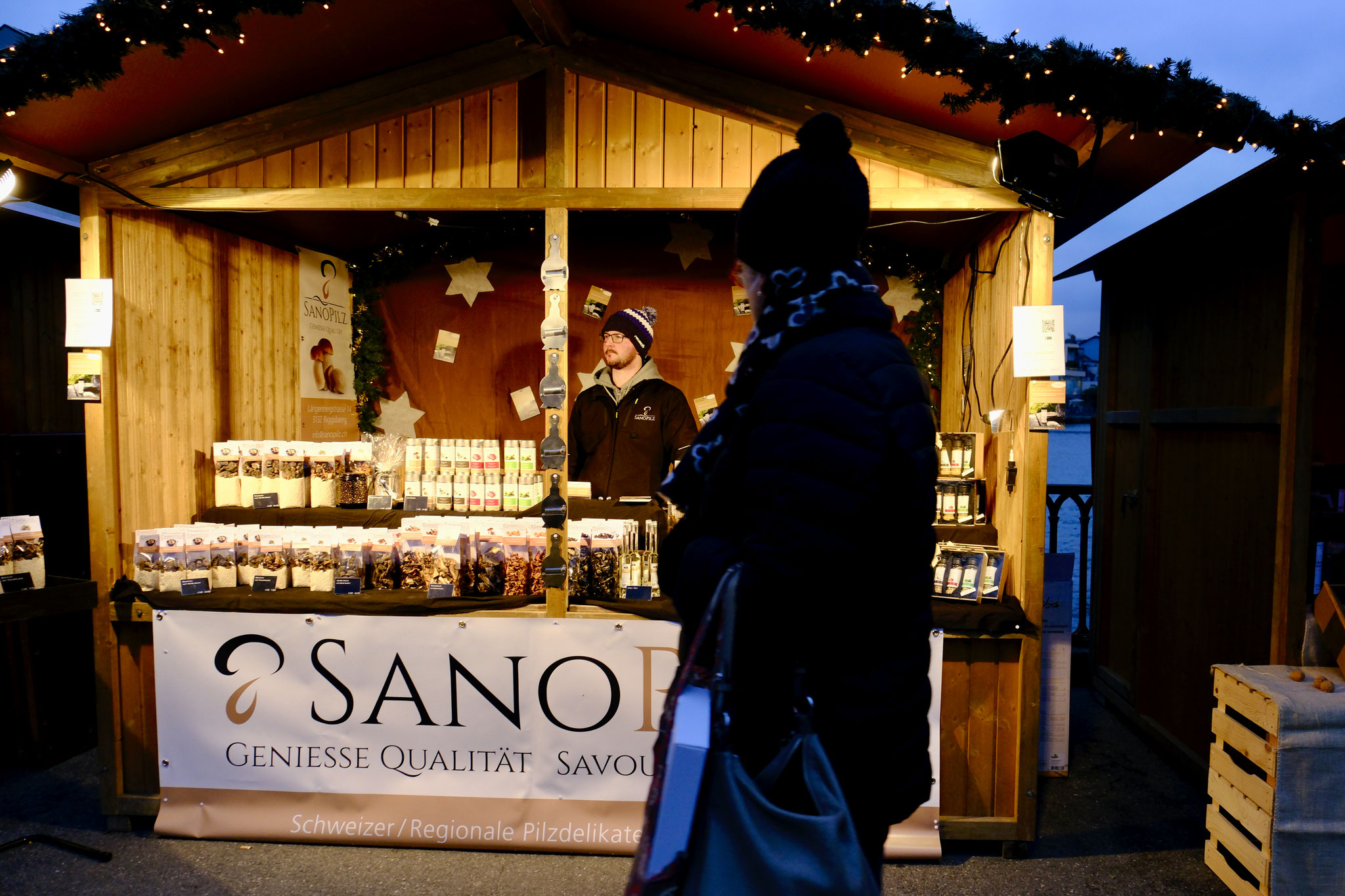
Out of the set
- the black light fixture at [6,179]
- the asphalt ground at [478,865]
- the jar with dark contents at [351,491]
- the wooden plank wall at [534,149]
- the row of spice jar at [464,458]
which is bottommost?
the asphalt ground at [478,865]

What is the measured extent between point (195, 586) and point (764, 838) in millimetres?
2596

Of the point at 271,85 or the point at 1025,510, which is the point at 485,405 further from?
the point at 1025,510

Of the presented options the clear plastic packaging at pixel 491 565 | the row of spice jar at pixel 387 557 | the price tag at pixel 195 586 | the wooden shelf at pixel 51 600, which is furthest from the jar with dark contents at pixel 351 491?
the wooden shelf at pixel 51 600

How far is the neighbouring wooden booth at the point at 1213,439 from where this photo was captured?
272cm

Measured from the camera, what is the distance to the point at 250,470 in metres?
3.22

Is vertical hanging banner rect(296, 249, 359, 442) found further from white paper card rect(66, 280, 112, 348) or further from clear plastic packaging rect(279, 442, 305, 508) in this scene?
white paper card rect(66, 280, 112, 348)

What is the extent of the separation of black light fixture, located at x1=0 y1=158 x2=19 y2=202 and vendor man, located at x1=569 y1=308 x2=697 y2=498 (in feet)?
7.74

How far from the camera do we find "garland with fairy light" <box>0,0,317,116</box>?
7.06 ft

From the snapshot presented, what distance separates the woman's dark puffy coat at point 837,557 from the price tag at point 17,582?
2.45 meters

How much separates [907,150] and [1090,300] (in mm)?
96487

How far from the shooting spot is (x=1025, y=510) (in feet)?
8.89

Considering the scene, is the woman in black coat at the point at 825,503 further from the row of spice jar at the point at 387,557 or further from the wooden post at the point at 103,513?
the wooden post at the point at 103,513

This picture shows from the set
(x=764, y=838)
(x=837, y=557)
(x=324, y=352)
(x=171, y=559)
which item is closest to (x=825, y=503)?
(x=837, y=557)

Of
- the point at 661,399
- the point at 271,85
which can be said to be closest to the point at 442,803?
the point at 661,399
